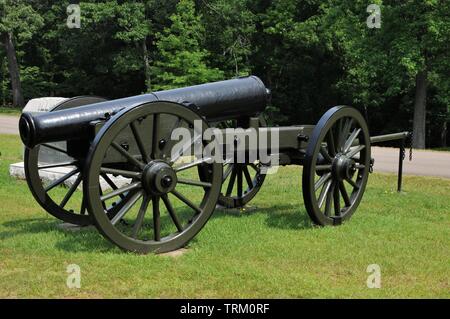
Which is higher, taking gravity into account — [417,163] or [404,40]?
[404,40]

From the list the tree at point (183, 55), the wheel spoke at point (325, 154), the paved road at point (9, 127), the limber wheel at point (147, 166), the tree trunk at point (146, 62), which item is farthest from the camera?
the tree trunk at point (146, 62)

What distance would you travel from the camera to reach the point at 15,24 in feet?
116

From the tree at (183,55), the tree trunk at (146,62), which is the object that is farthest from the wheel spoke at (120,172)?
the tree trunk at (146,62)

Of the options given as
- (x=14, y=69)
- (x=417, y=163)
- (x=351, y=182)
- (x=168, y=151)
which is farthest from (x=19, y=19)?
(x=168, y=151)

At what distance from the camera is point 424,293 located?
4527mm

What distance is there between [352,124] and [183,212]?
7.42 feet

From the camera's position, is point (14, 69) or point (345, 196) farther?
point (14, 69)

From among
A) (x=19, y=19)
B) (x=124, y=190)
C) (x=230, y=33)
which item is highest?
(x=19, y=19)

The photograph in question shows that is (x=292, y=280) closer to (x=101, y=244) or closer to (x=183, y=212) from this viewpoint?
(x=101, y=244)

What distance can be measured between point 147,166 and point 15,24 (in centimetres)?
3309

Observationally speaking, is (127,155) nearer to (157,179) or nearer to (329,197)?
(157,179)

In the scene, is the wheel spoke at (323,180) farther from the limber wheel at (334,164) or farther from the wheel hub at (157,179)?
the wheel hub at (157,179)

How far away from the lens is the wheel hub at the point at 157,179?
5320 mm

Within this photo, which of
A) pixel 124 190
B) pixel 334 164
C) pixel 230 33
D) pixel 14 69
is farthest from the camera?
pixel 14 69
